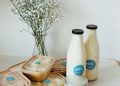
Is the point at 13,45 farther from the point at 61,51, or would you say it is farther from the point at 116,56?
the point at 116,56

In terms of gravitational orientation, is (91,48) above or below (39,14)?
below

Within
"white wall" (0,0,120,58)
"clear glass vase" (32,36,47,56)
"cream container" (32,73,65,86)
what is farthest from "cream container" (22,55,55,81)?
"white wall" (0,0,120,58)

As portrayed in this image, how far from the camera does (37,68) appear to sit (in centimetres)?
99

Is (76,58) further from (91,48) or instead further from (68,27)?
(68,27)

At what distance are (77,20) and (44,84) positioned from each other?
0.49 meters

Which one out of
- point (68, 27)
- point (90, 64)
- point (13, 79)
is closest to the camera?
point (13, 79)

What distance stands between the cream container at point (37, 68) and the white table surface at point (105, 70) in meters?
0.22

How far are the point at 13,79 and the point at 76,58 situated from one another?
0.27 m

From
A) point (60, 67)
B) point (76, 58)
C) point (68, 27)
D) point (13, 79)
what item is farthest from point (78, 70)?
point (68, 27)

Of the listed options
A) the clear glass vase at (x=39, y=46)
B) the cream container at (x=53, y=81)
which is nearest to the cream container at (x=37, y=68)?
the cream container at (x=53, y=81)

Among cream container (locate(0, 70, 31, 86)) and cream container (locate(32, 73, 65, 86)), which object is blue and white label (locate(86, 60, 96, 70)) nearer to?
cream container (locate(32, 73, 65, 86))

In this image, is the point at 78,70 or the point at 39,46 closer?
the point at 78,70

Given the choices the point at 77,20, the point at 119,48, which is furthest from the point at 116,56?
the point at 77,20

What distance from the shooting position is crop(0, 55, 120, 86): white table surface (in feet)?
3.58
